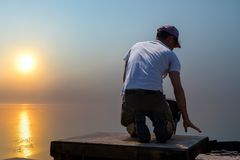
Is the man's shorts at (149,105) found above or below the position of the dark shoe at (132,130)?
above

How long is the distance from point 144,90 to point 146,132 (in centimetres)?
62

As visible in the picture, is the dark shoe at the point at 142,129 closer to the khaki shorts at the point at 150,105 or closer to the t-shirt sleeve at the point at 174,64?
the khaki shorts at the point at 150,105

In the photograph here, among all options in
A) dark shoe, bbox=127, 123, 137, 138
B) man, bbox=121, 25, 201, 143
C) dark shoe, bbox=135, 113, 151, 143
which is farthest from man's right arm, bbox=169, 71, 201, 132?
dark shoe, bbox=127, 123, 137, 138

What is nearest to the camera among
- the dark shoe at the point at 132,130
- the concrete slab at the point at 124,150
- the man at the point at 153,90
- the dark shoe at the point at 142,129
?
the concrete slab at the point at 124,150

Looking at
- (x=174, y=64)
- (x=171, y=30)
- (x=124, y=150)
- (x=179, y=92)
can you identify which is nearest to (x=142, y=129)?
(x=124, y=150)

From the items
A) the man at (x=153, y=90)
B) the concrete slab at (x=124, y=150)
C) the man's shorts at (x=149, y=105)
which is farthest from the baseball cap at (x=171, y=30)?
the concrete slab at (x=124, y=150)

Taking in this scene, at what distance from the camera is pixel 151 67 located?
18.0 feet

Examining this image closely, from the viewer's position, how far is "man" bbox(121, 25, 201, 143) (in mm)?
5445

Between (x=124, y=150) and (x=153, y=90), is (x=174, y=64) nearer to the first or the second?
(x=153, y=90)

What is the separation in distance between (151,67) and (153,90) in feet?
1.14

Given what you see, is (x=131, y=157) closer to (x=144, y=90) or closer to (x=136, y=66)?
(x=144, y=90)

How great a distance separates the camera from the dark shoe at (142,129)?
5.34 m

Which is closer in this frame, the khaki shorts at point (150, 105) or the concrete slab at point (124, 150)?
the concrete slab at point (124, 150)

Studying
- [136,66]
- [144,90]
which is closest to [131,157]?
[144,90]
